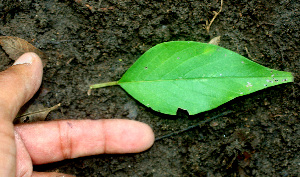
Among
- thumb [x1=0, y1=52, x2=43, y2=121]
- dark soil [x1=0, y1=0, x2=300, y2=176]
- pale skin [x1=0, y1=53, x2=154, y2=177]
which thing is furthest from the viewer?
dark soil [x1=0, y1=0, x2=300, y2=176]

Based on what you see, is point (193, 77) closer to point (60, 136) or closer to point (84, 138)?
point (84, 138)

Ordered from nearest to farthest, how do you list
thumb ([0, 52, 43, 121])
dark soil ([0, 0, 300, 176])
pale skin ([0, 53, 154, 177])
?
thumb ([0, 52, 43, 121])
pale skin ([0, 53, 154, 177])
dark soil ([0, 0, 300, 176])

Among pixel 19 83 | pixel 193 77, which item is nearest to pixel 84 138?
pixel 19 83

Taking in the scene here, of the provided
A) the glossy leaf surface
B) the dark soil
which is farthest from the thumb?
the glossy leaf surface

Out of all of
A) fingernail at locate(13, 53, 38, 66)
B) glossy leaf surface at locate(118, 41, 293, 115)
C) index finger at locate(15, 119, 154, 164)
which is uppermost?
fingernail at locate(13, 53, 38, 66)

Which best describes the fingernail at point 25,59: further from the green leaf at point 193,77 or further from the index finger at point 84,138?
the green leaf at point 193,77

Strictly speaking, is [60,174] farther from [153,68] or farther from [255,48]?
[255,48]

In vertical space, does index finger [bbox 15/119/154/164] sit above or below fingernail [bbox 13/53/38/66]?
below

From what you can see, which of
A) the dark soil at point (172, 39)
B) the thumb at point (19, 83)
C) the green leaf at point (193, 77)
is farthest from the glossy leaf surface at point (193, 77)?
the thumb at point (19, 83)

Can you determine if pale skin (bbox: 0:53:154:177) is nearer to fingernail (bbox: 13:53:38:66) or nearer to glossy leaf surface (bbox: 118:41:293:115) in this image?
fingernail (bbox: 13:53:38:66)
